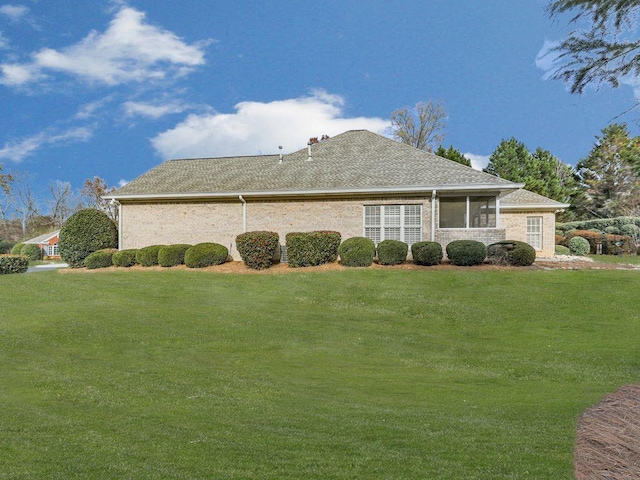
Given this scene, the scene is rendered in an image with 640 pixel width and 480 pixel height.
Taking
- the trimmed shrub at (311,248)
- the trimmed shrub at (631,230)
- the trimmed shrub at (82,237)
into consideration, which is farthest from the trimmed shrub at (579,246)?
the trimmed shrub at (82,237)

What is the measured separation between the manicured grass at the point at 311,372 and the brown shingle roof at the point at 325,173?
193 inches

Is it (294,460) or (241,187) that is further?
(241,187)

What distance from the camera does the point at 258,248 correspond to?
64.1ft

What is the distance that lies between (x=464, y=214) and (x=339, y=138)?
9.38 metres

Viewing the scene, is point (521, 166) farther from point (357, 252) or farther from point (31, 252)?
point (31, 252)

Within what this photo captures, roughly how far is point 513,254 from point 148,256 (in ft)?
50.0

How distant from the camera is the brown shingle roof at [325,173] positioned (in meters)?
20.9

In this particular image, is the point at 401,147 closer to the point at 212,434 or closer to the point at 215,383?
the point at 215,383

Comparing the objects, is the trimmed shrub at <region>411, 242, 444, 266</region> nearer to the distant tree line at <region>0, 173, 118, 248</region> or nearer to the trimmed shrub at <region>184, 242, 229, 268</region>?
the trimmed shrub at <region>184, 242, 229, 268</region>

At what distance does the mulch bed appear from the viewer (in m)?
4.04

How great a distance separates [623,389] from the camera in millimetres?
6820

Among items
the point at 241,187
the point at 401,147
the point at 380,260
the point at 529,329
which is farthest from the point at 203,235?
the point at 529,329

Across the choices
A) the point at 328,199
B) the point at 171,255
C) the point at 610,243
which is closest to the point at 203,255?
the point at 171,255

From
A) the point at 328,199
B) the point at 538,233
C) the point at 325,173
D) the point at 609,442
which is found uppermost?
the point at 325,173
